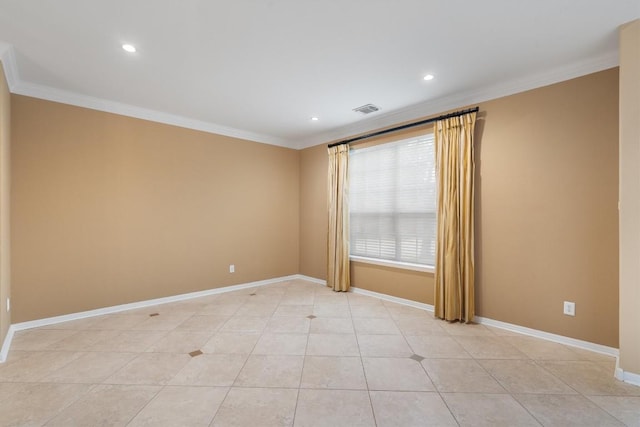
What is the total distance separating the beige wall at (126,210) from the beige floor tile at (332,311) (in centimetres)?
164

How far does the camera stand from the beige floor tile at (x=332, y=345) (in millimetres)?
2531

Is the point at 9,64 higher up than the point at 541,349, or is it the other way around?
the point at 9,64

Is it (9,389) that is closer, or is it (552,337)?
(9,389)

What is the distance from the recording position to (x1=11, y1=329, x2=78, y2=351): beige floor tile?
262cm

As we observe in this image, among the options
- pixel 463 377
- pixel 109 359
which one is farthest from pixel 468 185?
pixel 109 359

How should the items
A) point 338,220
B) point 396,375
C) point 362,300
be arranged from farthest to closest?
point 338,220
point 362,300
point 396,375

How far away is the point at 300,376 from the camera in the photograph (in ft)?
7.07

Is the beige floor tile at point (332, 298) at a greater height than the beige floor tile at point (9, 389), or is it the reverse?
the beige floor tile at point (9, 389)

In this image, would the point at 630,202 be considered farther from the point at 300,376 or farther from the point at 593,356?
the point at 300,376

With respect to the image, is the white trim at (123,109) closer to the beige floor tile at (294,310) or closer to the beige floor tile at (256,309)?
the beige floor tile at (256,309)

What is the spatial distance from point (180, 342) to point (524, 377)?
3.00 m

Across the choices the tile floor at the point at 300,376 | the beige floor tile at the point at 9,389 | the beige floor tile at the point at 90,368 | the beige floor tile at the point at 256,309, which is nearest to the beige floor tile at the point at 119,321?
the tile floor at the point at 300,376

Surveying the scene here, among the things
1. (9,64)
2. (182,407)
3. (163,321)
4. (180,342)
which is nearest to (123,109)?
(9,64)

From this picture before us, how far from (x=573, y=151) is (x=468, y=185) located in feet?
3.11
